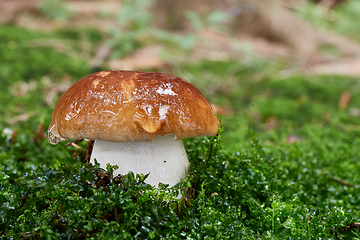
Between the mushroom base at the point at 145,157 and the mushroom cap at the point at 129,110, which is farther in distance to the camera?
the mushroom base at the point at 145,157

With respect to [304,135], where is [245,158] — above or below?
above

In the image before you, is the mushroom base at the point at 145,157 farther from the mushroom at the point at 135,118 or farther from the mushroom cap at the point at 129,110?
the mushroom cap at the point at 129,110

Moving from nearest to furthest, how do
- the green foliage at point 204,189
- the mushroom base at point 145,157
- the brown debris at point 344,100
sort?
1. the green foliage at point 204,189
2. the mushroom base at point 145,157
3. the brown debris at point 344,100

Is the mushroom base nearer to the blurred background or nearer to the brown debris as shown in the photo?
the blurred background

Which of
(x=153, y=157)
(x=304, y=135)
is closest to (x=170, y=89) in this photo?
(x=153, y=157)

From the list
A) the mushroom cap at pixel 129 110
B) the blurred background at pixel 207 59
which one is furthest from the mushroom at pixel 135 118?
the blurred background at pixel 207 59

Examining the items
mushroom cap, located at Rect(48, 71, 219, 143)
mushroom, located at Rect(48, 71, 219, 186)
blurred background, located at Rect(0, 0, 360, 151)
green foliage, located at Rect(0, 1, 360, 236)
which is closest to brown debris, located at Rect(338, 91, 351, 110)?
blurred background, located at Rect(0, 0, 360, 151)

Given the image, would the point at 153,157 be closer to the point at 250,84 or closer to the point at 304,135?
the point at 304,135
